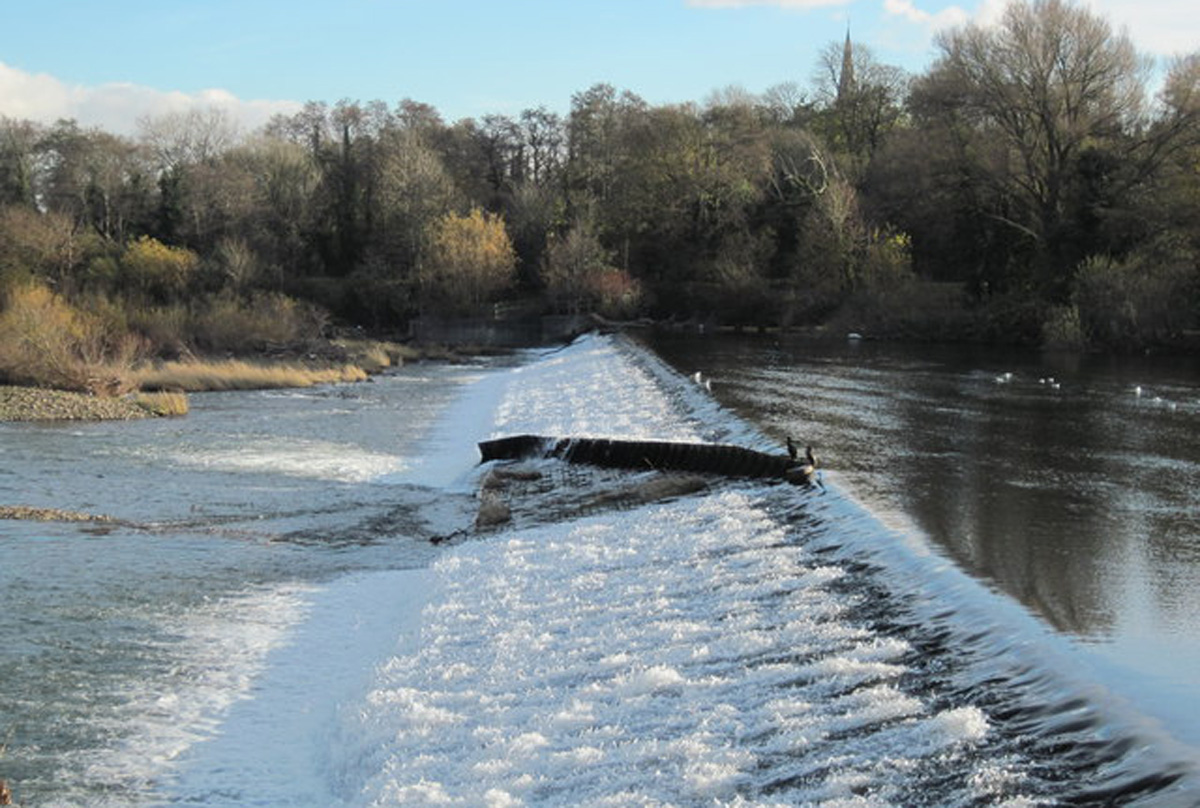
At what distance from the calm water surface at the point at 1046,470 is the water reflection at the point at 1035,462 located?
0.02 metres

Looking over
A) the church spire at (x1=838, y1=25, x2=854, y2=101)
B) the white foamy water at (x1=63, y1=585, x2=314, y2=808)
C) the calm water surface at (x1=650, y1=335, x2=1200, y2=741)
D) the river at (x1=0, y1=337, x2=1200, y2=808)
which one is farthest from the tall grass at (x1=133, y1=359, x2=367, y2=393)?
the church spire at (x1=838, y1=25, x2=854, y2=101)

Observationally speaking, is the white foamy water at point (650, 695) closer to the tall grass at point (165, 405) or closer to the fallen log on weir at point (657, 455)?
the fallen log on weir at point (657, 455)

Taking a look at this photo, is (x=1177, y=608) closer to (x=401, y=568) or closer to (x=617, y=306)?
(x=401, y=568)

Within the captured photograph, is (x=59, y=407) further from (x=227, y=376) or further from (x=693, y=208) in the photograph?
(x=693, y=208)

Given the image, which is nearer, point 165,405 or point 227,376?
point 165,405

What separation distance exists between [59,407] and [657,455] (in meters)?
16.0

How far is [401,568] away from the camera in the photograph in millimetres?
11586

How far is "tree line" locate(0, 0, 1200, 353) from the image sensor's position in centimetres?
3803

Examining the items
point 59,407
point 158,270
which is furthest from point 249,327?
point 158,270

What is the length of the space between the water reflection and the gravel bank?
45.1 feet

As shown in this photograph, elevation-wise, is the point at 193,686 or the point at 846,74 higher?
the point at 846,74

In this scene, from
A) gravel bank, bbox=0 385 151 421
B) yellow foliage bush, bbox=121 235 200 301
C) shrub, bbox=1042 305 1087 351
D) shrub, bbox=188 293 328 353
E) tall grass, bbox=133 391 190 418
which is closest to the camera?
gravel bank, bbox=0 385 151 421

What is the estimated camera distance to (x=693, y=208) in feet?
185

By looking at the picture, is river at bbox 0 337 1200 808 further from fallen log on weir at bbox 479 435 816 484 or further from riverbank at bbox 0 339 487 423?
riverbank at bbox 0 339 487 423
